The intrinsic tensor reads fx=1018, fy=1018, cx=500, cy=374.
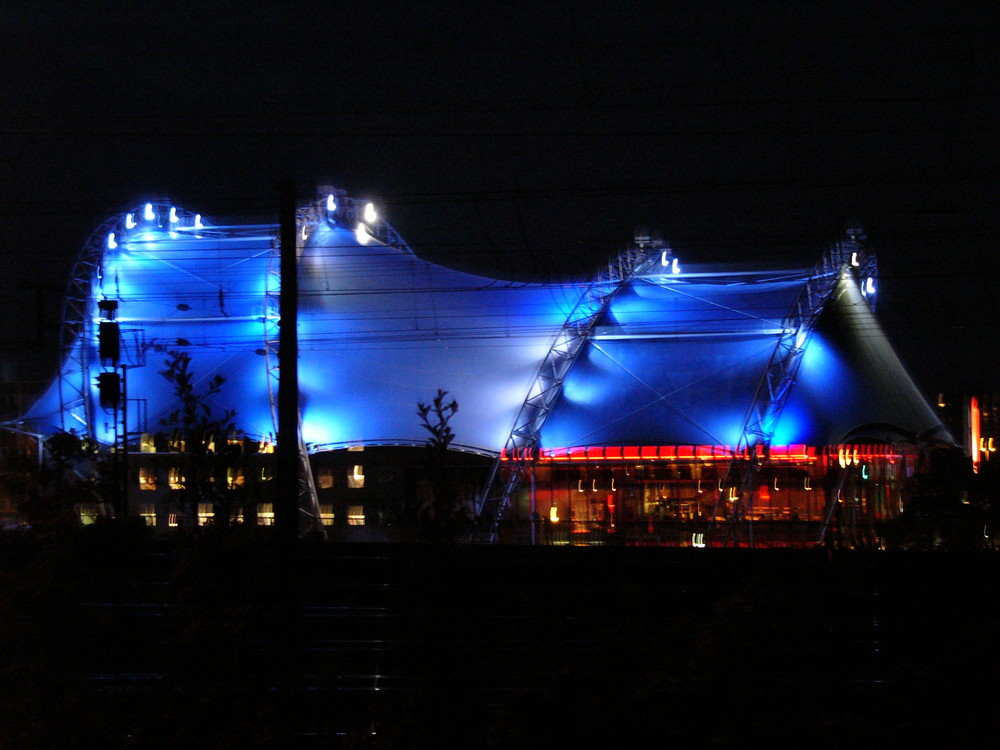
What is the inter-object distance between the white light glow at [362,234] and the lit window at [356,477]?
7.02 metres

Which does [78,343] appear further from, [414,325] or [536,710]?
[536,710]

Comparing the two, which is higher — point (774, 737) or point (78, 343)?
point (78, 343)

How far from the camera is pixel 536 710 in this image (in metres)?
8.39

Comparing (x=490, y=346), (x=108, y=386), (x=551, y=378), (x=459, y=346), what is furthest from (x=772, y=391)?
(x=108, y=386)

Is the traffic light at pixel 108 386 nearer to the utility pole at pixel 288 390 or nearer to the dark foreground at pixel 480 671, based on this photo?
the utility pole at pixel 288 390

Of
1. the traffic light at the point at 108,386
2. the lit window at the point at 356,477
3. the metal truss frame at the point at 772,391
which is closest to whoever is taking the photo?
the traffic light at the point at 108,386

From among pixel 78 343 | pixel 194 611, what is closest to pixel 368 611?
pixel 194 611

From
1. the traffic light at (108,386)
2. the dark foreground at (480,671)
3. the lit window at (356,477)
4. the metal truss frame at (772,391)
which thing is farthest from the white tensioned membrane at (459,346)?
the dark foreground at (480,671)

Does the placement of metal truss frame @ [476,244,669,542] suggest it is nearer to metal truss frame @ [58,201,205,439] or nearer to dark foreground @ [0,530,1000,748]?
metal truss frame @ [58,201,205,439]

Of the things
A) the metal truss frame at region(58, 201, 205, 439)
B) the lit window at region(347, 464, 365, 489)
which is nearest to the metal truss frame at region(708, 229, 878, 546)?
the lit window at region(347, 464, 365, 489)

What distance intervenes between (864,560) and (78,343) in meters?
27.5

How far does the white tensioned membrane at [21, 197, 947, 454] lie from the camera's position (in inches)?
1125

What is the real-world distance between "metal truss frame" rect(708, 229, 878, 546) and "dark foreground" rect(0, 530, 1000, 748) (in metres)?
15.9

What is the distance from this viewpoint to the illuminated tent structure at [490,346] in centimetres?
2803
